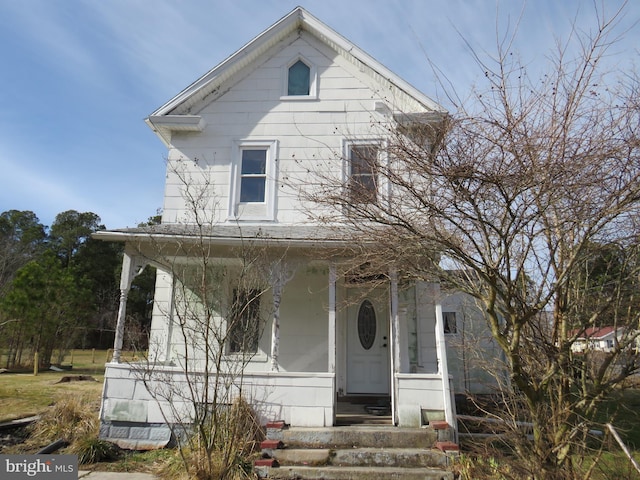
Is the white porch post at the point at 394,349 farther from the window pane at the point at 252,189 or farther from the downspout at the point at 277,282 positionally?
the window pane at the point at 252,189

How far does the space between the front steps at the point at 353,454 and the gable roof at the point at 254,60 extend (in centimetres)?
682

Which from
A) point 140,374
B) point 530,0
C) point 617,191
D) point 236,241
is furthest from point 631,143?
point 140,374

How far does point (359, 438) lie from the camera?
264 inches

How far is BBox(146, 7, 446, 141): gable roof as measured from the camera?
10242 millimetres

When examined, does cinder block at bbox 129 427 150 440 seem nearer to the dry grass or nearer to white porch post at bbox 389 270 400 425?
the dry grass

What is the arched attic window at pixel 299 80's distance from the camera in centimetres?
1055

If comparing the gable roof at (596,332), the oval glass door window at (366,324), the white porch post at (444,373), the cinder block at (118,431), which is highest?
the oval glass door window at (366,324)

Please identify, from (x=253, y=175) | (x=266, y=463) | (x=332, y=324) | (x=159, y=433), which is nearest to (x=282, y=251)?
(x=332, y=324)

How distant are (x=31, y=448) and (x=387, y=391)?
20.6ft

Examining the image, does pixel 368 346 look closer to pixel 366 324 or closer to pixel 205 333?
pixel 366 324

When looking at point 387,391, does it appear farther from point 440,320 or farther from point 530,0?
point 530,0

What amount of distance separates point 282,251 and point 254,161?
2.95 metres

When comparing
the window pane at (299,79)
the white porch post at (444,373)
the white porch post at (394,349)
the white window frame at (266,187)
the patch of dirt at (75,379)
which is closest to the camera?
the white porch post at (444,373)

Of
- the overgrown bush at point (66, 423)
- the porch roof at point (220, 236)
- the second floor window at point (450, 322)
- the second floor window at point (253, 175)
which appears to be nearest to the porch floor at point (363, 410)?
the porch roof at point (220, 236)
